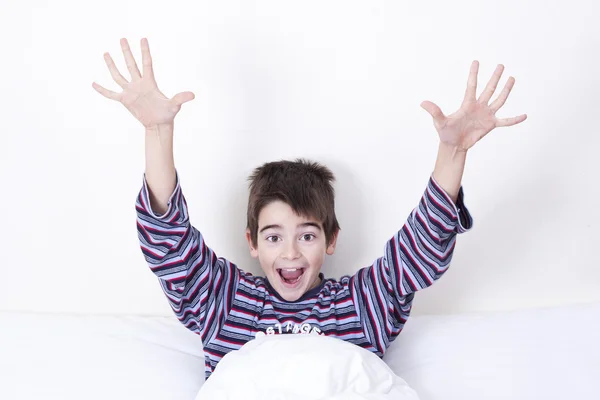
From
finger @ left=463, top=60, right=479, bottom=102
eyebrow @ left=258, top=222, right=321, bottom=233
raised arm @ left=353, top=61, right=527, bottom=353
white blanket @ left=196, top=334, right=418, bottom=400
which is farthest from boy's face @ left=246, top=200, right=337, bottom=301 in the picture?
finger @ left=463, top=60, right=479, bottom=102

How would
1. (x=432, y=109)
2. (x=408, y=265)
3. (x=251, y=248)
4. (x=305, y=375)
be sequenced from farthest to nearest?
(x=251, y=248)
(x=408, y=265)
(x=432, y=109)
(x=305, y=375)

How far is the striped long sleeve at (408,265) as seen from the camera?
1.24 metres

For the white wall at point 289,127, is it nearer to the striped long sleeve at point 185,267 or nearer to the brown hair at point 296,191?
the brown hair at point 296,191

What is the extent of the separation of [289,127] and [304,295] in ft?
1.18

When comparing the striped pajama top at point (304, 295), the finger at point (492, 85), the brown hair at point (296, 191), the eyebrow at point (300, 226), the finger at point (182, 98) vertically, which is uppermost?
the finger at point (492, 85)

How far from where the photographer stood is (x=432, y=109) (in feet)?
3.85

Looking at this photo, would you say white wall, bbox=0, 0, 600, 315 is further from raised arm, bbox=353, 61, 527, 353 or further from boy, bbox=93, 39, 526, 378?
raised arm, bbox=353, 61, 527, 353

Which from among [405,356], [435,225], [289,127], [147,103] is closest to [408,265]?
[435,225]

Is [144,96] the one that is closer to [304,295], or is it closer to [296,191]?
[296,191]

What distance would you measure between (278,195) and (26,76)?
22.6 inches

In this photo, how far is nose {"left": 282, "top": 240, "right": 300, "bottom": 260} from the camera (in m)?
1.33

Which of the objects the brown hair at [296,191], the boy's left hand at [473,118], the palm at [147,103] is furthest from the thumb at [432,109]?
the palm at [147,103]

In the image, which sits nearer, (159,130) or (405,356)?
(159,130)

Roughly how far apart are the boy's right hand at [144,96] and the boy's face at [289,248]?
28 cm
